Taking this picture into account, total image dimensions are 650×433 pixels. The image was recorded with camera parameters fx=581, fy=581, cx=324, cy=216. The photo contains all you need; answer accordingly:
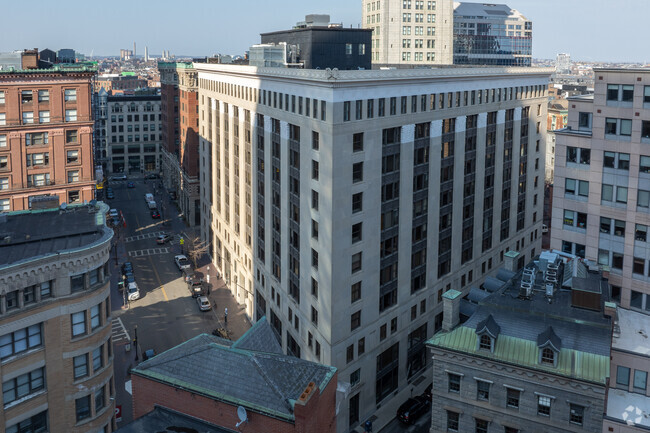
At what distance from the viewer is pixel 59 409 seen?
43625mm

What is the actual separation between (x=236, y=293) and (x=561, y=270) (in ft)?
193

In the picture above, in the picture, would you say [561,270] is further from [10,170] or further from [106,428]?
[10,170]

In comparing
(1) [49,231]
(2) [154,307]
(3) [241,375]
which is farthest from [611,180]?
(2) [154,307]

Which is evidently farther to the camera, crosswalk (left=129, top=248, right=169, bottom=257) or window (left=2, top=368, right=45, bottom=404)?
crosswalk (left=129, top=248, right=169, bottom=257)

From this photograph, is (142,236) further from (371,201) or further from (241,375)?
(241,375)

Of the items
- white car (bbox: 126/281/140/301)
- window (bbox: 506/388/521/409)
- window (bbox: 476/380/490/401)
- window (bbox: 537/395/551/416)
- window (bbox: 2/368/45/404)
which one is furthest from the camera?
white car (bbox: 126/281/140/301)

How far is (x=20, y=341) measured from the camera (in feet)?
135

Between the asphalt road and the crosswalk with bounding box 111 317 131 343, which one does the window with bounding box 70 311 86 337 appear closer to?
the asphalt road

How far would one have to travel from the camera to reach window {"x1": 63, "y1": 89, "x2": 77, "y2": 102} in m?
89.4

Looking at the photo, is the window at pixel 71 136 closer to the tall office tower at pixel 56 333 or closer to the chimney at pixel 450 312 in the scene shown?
the tall office tower at pixel 56 333

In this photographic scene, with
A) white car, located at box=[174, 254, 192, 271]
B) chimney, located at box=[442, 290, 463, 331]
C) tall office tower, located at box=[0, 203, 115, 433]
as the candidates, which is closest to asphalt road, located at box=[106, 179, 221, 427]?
white car, located at box=[174, 254, 192, 271]

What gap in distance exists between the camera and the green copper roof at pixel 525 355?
47.9m

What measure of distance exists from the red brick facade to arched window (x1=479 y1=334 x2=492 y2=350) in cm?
2275

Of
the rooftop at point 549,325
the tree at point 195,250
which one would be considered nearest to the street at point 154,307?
the tree at point 195,250
